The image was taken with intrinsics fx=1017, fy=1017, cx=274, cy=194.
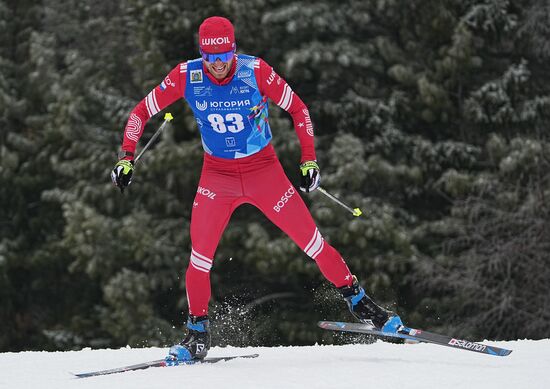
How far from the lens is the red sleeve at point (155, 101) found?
586cm

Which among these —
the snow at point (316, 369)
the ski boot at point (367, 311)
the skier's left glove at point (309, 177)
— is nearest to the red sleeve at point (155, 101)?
the skier's left glove at point (309, 177)

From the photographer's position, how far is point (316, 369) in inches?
212

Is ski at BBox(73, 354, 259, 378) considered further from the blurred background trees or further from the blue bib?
the blurred background trees

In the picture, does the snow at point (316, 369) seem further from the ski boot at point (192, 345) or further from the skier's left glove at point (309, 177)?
the skier's left glove at point (309, 177)

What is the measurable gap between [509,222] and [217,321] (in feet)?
13.8

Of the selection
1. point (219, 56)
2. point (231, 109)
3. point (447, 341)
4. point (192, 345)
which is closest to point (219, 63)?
point (219, 56)

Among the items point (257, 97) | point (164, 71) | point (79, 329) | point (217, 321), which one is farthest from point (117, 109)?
point (257, 97)

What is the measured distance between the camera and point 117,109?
16.8m

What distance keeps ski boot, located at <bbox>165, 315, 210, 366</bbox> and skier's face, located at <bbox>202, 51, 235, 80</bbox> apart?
1.42 metres

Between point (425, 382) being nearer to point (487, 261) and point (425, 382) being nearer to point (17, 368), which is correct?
point (17, 368)

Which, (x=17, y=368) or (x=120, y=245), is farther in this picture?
(x=120, y=245)

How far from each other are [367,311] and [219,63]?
1.69 m

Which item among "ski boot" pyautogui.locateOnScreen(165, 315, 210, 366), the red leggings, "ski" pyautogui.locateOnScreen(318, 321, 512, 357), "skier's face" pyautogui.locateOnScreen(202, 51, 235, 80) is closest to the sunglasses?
"skier's face" pyautogui.locateOnScreen(202, 51, 235, 80)

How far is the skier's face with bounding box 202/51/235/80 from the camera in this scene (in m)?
5.64
